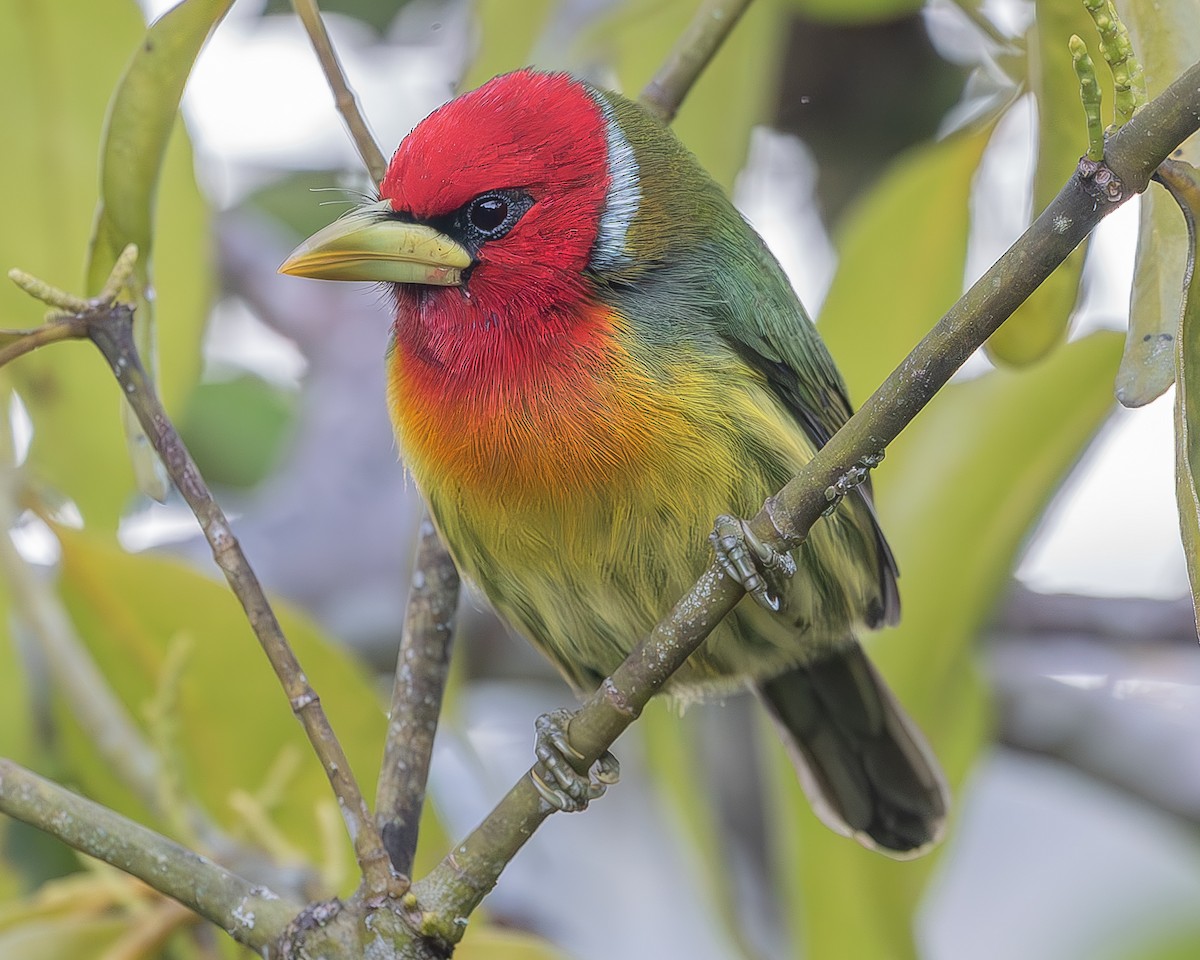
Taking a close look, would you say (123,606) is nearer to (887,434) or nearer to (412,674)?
(412,674)

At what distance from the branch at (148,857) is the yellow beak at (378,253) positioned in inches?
26.9

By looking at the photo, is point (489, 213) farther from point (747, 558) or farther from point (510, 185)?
point (747, 558)

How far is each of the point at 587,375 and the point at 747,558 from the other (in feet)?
1.40

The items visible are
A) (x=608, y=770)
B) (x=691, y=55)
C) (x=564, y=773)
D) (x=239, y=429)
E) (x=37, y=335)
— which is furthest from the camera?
(x=239, y=429)

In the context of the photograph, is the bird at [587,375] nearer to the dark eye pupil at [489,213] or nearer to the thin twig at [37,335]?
the dark eye pupil at [489,213]

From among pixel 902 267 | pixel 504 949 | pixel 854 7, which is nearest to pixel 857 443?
pixel 504 949

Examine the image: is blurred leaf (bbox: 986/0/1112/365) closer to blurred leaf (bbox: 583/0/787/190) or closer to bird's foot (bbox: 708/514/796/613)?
bird's foot (bbox: 708/514/796/613)

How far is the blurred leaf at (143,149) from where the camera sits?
1726 millimetres

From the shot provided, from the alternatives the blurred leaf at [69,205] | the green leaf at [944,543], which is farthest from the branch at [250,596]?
the green leaf at [944,543]

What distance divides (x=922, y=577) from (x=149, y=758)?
4.32ft

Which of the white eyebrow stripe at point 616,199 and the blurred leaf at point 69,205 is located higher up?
the blurred leaf at point 69,205

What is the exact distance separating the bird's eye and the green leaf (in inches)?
37.5

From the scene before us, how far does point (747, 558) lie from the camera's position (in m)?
1.66

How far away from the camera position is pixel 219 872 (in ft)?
5.40
